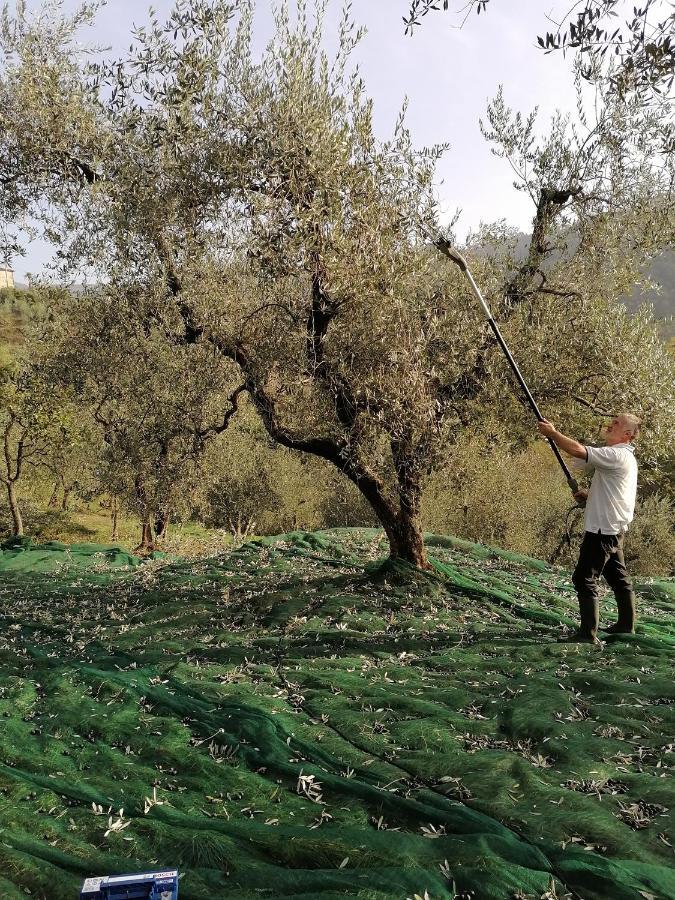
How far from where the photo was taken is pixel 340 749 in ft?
16.2

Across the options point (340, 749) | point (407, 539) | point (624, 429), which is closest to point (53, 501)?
point (407, 539)

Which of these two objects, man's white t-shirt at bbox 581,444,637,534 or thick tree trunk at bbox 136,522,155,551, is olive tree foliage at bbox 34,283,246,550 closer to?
thick tree trunk at bbox 136,522,155,551

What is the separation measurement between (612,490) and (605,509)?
0.22 m

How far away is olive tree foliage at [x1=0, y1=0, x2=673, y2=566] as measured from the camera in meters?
7.74

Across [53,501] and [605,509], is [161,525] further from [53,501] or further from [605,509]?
[53,501]

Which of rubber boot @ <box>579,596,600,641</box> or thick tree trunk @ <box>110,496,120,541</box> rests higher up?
rubber boot @ <box>579,596,600,641</box>

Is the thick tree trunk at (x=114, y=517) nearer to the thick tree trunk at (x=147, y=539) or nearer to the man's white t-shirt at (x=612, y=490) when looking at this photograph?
the thick tree trunk at (x=147, y=539)

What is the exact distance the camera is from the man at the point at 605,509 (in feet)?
23.0

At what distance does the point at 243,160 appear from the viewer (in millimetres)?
7691

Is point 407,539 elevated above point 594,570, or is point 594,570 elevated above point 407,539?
point 594,570

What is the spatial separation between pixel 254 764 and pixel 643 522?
21609 millimetres

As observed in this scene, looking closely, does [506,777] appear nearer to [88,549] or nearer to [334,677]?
[334,677]

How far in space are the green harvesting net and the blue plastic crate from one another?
447 mm

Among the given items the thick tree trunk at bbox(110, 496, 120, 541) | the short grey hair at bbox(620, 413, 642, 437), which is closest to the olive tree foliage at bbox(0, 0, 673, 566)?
the short grey hair at bbox(620, 413, 642, 437)
